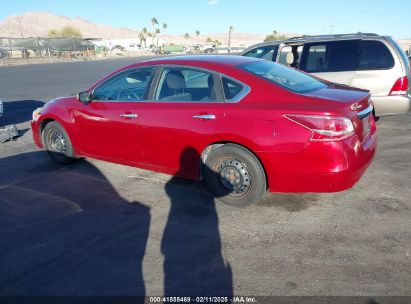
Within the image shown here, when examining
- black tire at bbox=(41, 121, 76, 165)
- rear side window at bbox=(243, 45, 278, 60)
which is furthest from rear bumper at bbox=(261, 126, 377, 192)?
rear side window at bbox=(243, 45, 278, 60)

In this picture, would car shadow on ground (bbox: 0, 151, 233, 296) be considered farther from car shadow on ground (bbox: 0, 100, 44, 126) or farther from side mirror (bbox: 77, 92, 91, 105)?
car shadow on ground (bbox: 0, 100, 44, 126)

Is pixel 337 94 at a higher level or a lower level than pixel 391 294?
higher

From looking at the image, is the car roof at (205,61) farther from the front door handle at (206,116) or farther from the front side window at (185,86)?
the front door handle at (206,116)

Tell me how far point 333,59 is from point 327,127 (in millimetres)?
4114

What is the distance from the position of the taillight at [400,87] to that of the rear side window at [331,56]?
768 mm

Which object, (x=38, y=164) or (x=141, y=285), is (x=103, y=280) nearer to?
(x=141, y=285)

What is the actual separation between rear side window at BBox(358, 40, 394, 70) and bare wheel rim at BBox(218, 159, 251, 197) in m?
4.03

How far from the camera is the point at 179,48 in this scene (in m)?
85.7

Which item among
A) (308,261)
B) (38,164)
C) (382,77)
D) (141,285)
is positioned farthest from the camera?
(382,77)

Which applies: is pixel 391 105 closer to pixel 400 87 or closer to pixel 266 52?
pixel 400 87

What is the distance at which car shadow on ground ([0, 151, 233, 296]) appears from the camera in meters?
2.90

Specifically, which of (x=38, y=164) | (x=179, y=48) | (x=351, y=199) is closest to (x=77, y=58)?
(x=179, y=48)

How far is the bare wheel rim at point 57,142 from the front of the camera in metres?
5.73

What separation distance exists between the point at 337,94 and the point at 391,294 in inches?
83.5
